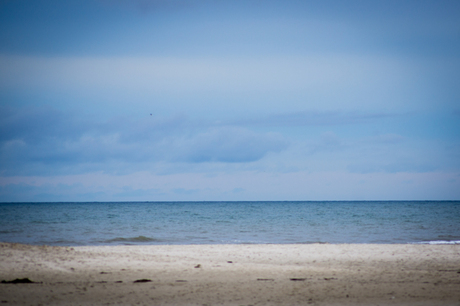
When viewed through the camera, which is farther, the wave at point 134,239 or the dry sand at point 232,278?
the wave at point 134,239

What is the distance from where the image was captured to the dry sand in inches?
340

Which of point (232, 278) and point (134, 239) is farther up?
point (232, 278)

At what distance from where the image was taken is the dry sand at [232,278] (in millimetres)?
8633

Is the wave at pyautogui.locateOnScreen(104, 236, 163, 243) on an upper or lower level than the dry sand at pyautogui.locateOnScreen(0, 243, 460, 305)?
lower

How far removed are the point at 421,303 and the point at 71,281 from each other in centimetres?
945

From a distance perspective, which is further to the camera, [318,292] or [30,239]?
[30,239]

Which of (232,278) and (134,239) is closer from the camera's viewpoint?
(232,278)

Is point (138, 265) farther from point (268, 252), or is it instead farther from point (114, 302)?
point (268, 252)

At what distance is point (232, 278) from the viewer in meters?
10.9

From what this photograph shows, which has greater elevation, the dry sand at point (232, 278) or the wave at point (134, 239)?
the dry sand at point (232, 278)

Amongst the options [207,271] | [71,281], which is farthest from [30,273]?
[207,271]

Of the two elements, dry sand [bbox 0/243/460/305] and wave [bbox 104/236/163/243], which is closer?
dry sand [bbox 0/243/460/305]

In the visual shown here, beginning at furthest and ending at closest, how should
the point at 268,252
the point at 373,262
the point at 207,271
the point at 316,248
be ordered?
the point at 316,248 → the point at 268,252 → the point at 373,262 → the point at 207,271

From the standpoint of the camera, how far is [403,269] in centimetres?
1274
